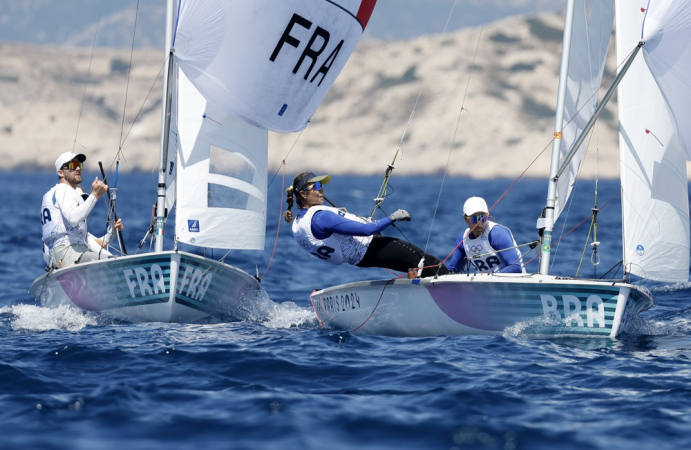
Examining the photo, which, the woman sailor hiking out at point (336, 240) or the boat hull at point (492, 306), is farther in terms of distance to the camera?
the woman sailor hiking out at point (336, 240)

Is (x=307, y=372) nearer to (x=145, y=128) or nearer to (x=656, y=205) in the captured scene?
(x=656, y=205)

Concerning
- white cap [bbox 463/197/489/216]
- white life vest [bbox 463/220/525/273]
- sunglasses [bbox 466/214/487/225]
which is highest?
white cap [bbox 463/197/489/216]

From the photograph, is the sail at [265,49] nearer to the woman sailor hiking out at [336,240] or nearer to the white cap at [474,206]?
the woman sailor hiking out at [336,240]

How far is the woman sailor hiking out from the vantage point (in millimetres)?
8695

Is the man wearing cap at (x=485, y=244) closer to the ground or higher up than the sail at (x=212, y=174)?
closer to the ground

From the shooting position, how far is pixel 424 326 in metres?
8.57

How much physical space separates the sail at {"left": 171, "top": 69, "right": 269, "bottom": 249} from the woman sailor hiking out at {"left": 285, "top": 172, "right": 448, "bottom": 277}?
1.45 m

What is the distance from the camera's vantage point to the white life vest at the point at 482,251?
9.22 metres

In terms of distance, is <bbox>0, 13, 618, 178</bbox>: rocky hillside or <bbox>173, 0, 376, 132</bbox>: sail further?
<bbox>0, 13, 618, 178</bbox>: rocky hillside

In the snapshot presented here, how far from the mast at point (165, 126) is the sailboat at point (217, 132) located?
0.01m

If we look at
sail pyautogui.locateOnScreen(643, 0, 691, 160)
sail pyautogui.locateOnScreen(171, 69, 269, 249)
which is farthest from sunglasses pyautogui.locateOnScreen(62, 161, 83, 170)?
sail pyautogui.locateOnScreen(643, 0, 691, 160)

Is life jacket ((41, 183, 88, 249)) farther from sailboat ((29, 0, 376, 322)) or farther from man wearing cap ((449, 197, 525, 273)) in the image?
man wearing cap ((449, 197, 525, 273))

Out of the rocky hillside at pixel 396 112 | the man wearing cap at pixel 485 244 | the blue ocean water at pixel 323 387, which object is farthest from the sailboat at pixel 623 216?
the rocky hillside at pixel 396 112

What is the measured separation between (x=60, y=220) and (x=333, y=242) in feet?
9.53
